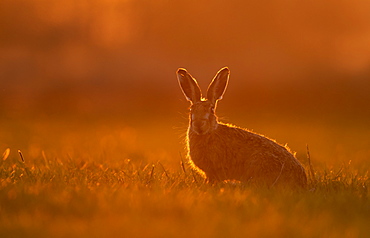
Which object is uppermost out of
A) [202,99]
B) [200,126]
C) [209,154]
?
[202,99]

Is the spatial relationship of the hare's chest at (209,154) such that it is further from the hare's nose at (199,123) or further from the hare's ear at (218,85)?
the hare's ear at (218,85)

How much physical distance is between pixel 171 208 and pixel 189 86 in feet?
9.61

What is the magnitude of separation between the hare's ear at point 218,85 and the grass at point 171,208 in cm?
126

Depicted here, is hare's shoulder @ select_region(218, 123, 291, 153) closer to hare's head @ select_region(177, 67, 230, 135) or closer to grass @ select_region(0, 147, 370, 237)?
hare's head @ select_region(177, 67, 230, 135)

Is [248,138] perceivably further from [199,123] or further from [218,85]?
[218,85]

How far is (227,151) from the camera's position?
277 inches

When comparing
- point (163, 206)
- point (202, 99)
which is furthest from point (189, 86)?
point (163, 206)

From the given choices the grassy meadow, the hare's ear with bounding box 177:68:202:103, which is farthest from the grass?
the hare's ear with bounding box 177:68:202:103

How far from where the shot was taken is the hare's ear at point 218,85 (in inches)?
288

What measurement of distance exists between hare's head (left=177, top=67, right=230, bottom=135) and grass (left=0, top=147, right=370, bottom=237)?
723 mm

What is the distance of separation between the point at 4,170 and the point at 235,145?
121 inches

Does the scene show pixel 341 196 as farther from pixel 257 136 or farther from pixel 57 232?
pixel 57 232

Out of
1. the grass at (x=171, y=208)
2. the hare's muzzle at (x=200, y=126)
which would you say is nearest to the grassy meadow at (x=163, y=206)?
the grass at (x=171, y=208)

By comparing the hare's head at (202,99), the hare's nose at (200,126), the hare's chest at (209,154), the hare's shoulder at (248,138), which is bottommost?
the hare's chest at (209,154)
